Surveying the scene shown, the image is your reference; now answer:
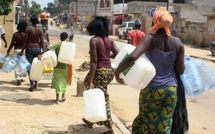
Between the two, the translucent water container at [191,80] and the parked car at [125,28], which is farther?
the parked car at [125,28]

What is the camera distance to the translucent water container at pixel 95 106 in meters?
4.08

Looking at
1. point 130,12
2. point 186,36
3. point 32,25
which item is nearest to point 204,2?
point 130,12

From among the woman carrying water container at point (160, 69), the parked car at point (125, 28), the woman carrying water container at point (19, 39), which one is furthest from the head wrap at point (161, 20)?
the parked car at point (125, 28)

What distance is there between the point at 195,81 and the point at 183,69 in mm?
356

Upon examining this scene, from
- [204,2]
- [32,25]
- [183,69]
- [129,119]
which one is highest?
[204,2]

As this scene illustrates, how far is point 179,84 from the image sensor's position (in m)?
3.79

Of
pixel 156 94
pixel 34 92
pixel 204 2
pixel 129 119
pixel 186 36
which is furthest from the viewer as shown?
pixel 204 2

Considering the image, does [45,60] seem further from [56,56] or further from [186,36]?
[186,36]

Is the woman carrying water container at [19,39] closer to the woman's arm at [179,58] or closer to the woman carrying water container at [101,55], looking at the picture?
the woman carrying water container at [101,55]

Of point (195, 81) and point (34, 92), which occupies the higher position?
point (195, 81)

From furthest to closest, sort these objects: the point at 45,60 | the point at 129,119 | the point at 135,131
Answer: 1. the point at 45,60
2. the point at 129,119
3. the point at 135,131

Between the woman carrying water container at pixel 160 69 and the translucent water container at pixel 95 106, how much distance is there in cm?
68

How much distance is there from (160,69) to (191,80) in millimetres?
615

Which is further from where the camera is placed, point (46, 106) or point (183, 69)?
point (46, 106)
